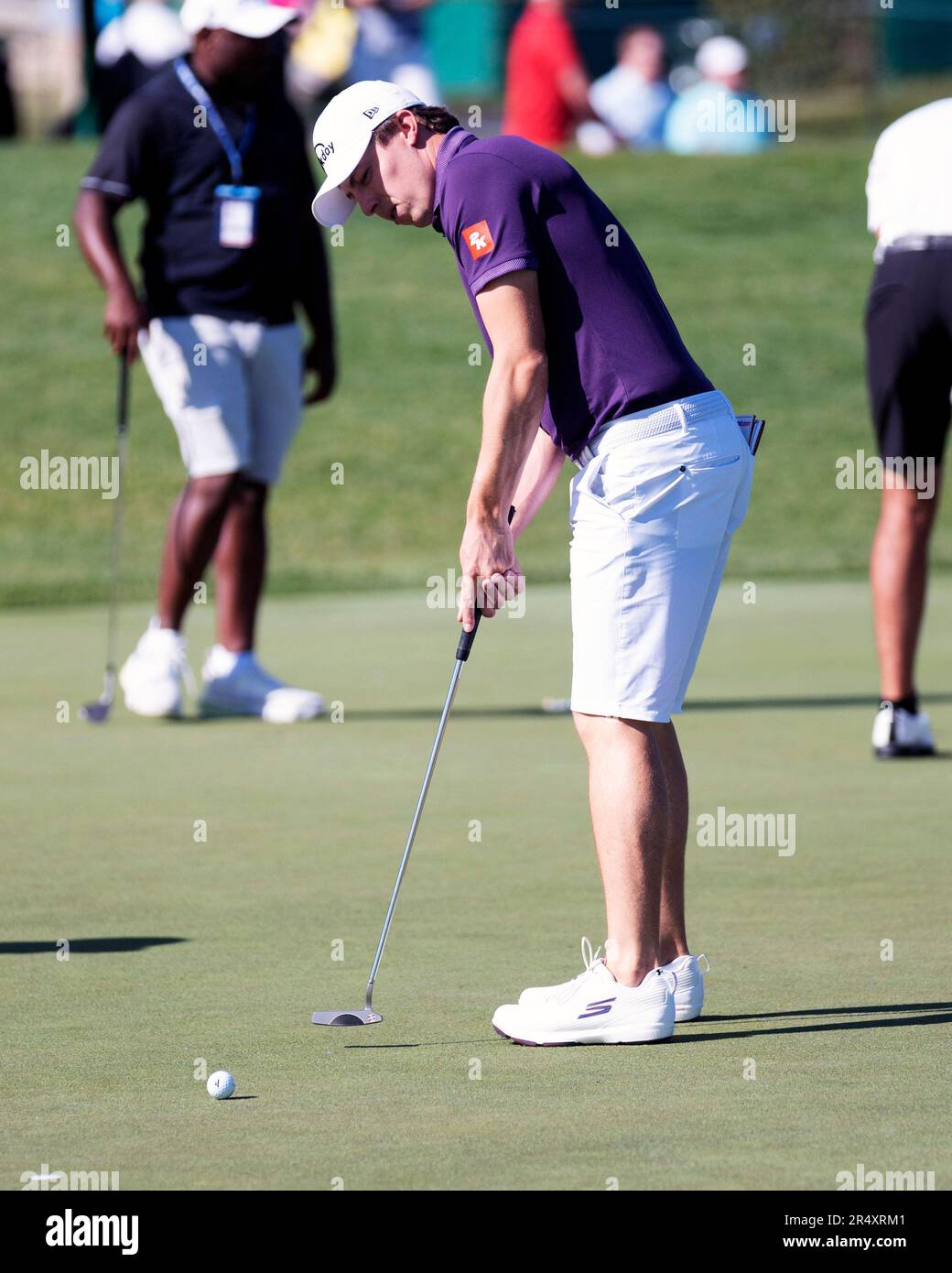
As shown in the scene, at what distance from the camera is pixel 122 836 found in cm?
745

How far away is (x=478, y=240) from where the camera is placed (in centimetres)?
506

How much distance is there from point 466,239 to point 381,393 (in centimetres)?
1496

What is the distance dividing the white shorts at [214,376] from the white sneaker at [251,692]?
2.36 ft

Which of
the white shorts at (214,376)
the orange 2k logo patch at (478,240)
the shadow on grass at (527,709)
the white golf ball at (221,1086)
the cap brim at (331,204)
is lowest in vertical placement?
the white golf ball at (221,1086)

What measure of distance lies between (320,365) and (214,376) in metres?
0.83

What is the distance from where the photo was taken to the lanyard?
962 cm

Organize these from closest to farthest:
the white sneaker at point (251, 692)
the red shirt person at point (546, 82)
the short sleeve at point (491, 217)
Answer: the short sleeve at point (491, 217) → the white sneaker at point (251, 692) → the red shirt person at point (546, 82)

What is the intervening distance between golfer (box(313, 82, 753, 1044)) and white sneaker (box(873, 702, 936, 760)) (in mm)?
3481

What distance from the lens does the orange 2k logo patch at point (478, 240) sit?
16.6 feet

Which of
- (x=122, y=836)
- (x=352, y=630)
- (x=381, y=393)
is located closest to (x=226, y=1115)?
(x=122, y=836)

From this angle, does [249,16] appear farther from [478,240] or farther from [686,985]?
[686,985]

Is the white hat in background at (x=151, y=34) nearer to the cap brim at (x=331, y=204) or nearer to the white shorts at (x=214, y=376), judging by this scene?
the white shorts at (x=214, y=376)

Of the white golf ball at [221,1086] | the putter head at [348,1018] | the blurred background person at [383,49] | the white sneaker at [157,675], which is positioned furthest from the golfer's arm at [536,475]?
the blurred background person at [383,49]
